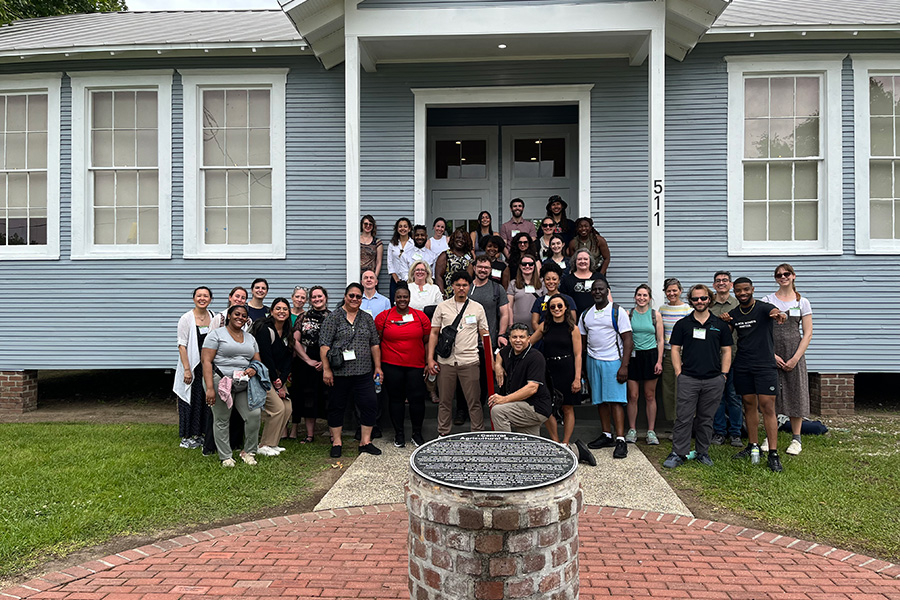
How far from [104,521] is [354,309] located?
2.92 metres

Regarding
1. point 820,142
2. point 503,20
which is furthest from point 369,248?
point 820,142

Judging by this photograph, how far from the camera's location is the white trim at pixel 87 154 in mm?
9406

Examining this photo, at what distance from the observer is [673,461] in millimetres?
6301

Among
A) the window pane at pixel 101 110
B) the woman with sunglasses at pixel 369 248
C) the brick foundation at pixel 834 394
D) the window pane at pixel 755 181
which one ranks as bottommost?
the brick foundation at pixel 834 394

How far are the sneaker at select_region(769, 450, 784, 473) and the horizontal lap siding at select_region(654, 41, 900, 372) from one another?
335 cm

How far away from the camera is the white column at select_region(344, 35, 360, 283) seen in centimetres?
797

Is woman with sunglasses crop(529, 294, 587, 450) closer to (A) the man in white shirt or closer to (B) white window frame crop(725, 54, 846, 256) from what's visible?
(A) the man in white shirt

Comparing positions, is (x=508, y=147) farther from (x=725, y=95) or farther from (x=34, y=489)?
(x=34, y=489)

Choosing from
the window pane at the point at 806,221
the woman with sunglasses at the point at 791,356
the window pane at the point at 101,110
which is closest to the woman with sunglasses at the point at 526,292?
the woman with sunglasses at the point at 791,356

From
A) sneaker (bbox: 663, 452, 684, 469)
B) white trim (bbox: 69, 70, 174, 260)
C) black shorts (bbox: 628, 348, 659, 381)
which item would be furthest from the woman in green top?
white trim (bbox: 69, 70, 174, 260)

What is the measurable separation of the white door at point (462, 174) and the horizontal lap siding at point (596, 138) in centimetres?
118

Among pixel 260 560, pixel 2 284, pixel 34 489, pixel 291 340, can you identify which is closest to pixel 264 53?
pixel 291 340

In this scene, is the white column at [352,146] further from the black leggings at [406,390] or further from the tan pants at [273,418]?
the tan pants at [273,418]

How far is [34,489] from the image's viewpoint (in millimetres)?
5645
